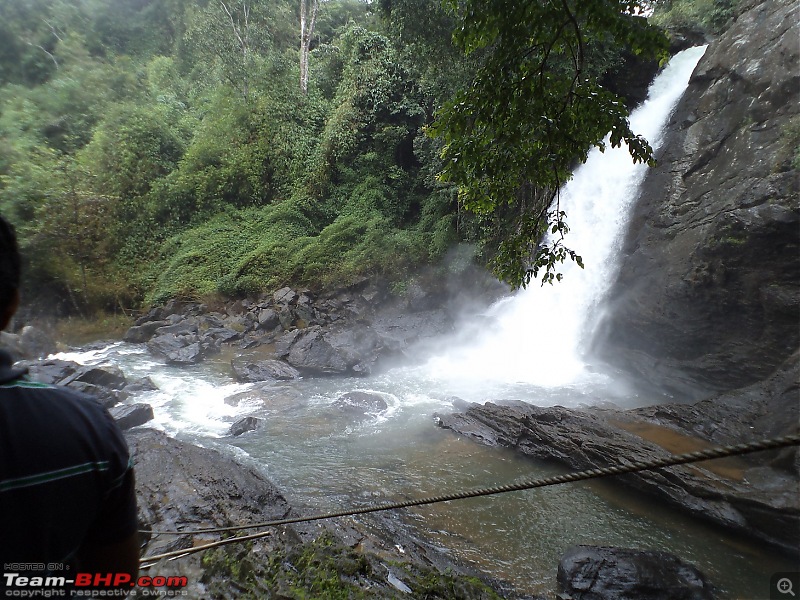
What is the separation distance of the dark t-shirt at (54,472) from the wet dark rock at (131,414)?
681 centimetres

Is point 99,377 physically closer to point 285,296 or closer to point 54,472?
point 285,296

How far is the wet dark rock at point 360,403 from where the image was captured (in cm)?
812

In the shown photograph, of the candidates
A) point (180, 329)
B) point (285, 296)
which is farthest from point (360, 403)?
point (180, 329)

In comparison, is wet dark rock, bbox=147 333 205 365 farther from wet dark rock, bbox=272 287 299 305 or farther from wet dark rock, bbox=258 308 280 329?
wet dark rock, bbox=272 287 299 305

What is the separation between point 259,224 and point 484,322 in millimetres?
8894

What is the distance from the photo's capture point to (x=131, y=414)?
22.7 ft

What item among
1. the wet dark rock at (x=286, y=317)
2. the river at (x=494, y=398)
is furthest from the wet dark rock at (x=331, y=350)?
the wet dark rock at (x=286, y=317)

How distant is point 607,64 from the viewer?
11047mm

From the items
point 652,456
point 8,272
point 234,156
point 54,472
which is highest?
point 234,156

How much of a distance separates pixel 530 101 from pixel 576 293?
8.96 metres

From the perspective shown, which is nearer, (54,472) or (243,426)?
(54,472)

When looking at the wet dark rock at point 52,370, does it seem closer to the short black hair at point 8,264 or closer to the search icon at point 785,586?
the short black hair at point 8,264

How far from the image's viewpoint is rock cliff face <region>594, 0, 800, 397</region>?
24.0 feet

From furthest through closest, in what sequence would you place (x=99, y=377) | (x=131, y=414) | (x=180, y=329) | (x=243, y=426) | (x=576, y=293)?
1. (x=180, y=329)
2. (x=576, y=293)
3. (x=99, y=377)
4. (x=243, y=426)
5. (x=131, y=414)
